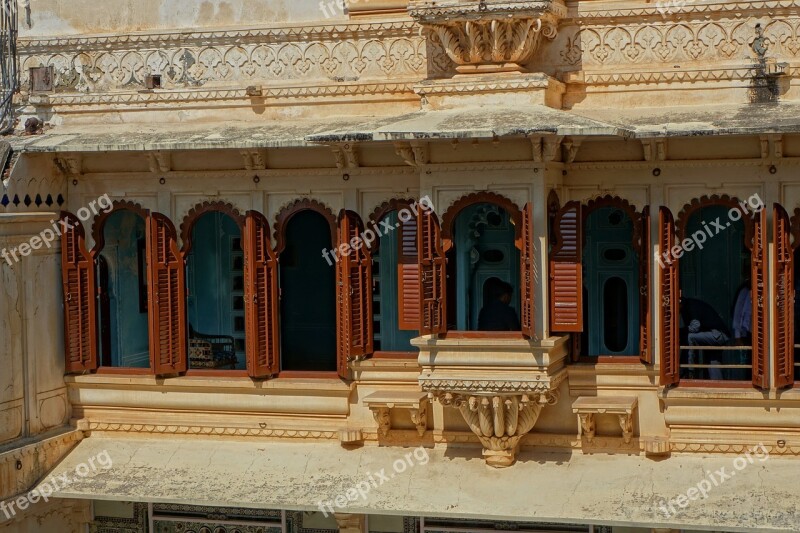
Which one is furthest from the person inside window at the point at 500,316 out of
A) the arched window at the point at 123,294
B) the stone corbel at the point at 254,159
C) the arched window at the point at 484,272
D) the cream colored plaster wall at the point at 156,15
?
the arched window at the point at 123,294

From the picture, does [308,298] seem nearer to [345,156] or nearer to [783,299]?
[345,156]

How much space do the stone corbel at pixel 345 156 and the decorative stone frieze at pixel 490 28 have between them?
1255 millimetres

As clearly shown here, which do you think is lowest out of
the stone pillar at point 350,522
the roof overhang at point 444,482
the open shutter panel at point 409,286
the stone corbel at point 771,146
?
the stone pillar at point 350,522

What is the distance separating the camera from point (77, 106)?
13828mm

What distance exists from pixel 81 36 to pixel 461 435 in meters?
5.57

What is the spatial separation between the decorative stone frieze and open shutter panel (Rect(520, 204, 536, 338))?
1.44 m

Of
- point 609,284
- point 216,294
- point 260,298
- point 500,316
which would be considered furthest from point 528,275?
point 216,294

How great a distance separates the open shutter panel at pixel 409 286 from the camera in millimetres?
12281

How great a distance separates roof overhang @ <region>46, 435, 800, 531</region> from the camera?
11.5m

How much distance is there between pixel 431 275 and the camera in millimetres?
12148

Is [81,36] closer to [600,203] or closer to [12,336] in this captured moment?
[12,336]

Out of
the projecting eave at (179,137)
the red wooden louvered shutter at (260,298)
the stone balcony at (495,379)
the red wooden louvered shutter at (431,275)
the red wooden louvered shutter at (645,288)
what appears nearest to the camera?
the stone balcony at (495,379)

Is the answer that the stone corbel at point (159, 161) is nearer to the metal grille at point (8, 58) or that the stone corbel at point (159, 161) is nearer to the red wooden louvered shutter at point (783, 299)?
the metal grille at point (8, 58)

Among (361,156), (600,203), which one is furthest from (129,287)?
(600,203)
